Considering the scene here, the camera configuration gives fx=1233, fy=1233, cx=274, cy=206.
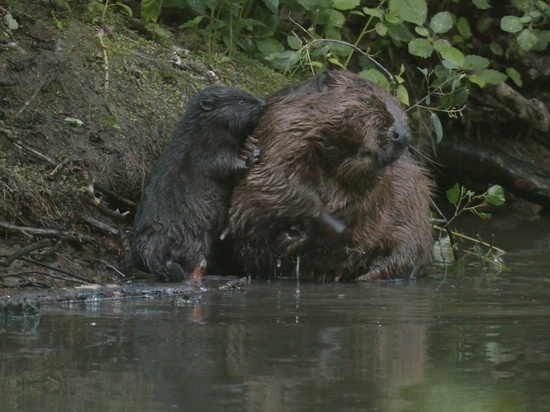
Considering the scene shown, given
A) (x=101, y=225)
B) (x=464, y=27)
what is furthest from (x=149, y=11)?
(x=464, y=27)

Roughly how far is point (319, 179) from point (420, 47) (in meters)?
2.30

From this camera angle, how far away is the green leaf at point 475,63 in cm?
848

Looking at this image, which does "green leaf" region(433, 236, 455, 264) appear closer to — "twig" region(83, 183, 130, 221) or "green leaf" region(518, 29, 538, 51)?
"green leaf" region(518, 29, 538, 51)

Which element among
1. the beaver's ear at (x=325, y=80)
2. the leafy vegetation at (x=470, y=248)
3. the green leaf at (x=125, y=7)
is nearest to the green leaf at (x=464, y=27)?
the leafy vegetation at (x=470, y=248)

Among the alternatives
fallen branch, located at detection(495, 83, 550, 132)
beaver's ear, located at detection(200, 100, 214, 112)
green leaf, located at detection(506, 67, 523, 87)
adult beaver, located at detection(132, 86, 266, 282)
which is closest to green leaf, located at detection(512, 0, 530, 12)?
green leaf, located at detection(506, 67, 523, 87)

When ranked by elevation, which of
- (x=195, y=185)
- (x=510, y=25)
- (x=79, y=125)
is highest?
(x=510, y=25)

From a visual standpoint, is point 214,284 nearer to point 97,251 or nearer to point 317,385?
point 97,251

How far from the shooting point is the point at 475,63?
8516 millimetres

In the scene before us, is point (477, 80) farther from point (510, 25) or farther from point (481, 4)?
point (481, 4)

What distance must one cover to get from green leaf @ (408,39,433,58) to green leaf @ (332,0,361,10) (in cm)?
52

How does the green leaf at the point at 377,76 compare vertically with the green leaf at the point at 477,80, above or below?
below

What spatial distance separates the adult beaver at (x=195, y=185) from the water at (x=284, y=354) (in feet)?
1.58

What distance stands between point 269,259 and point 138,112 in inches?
50.7

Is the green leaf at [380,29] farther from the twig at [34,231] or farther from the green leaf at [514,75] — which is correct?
the twig at [34,231]
